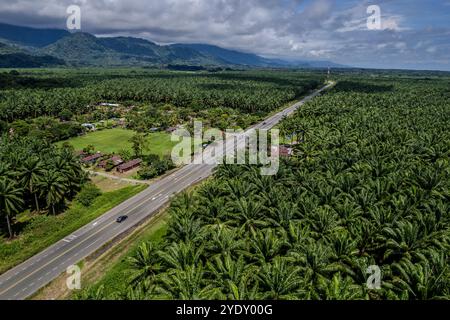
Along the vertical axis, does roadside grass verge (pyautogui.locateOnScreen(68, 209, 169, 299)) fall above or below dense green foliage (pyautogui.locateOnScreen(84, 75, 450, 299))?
below

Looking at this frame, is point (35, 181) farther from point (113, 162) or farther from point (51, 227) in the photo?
point (113, 162)

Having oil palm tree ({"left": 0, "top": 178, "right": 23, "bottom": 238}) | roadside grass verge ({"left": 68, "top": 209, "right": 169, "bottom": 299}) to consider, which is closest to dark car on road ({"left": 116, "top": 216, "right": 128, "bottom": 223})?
roadside grass verge ({"left": 68, "top": 209, "right": 169, "bottom": 299})

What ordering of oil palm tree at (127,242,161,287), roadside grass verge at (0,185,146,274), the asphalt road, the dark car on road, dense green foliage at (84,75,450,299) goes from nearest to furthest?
dense green foliage at (84,75,450,299)
oil palm tree at (127,242,161,287)
the asphalt road
roadside grass verge at (0,185,146,274)
the dark car on road

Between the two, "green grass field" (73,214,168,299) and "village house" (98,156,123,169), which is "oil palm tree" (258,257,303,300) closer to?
"green grass field" (73,214,168,299)

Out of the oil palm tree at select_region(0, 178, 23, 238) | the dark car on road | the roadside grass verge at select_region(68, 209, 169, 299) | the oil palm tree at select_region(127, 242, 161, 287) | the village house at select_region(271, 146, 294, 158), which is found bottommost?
the roadside grass verge at select_region(68, 209, 169, 299)

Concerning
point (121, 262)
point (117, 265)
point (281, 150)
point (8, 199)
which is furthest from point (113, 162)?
point (281, 150)

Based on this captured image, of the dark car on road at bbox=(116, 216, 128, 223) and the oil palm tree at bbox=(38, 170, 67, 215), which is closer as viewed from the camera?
the dark car on road at bbox=(116, 216, 128, 223)

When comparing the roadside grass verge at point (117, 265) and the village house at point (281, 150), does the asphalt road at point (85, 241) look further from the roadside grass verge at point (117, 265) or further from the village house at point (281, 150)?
the village house at point (281, 150)
